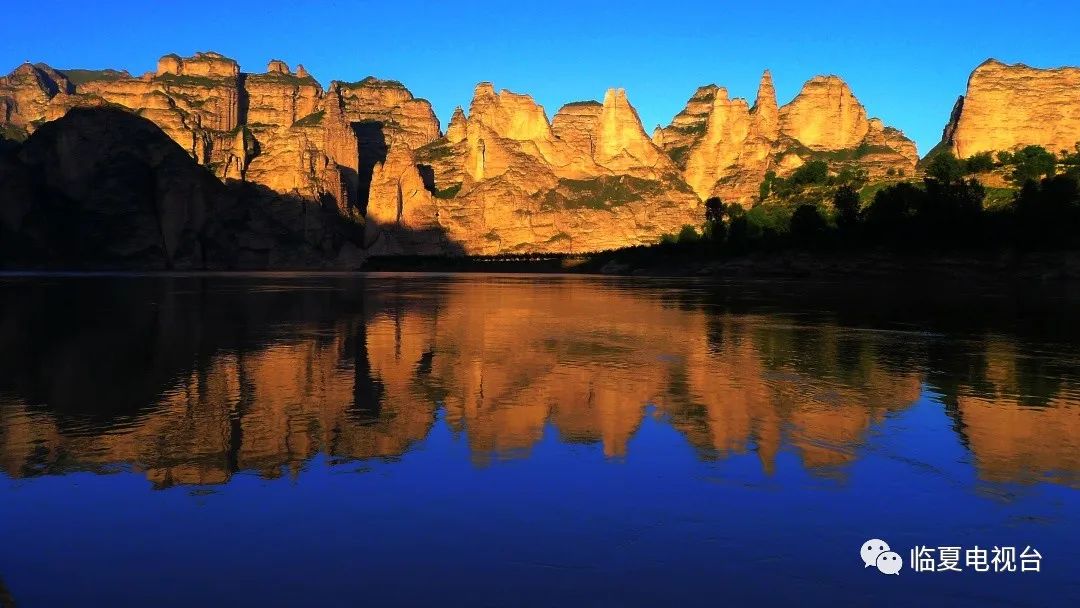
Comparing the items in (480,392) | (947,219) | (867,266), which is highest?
(947,219)

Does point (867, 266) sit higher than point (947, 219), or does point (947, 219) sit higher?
point (947, 219)

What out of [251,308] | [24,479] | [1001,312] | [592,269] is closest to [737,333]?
[1001,312]

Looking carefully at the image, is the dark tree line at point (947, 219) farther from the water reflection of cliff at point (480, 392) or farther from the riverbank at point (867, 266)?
the water reflection of cliff at point (480, 392)

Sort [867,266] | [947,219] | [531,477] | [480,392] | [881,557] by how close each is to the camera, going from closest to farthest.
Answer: [881,557]
[531,477]
[480,392]
[947,219]
[867,266]

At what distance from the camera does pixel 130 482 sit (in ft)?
33.6

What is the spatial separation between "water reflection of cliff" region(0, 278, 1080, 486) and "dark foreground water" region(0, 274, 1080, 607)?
113 mm

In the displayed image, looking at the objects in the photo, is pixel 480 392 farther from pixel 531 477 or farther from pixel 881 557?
pixel 881 557

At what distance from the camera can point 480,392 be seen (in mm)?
17469

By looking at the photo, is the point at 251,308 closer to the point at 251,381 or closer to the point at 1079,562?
the point at 251,381

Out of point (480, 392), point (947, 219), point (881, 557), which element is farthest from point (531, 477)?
point (947, 219)

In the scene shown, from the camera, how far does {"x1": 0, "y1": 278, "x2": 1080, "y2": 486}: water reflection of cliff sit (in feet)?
39.8

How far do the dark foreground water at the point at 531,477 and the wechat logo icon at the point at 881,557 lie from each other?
0.15 m

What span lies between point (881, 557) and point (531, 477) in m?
4.65

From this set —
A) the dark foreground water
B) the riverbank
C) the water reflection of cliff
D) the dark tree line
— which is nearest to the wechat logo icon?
the dark foreground water
